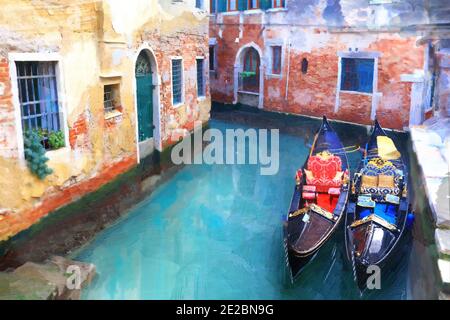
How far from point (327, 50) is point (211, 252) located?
24.4ft

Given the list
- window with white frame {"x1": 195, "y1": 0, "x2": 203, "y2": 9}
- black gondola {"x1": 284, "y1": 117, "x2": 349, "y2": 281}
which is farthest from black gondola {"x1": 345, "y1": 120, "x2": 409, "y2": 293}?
window with white frame {"x1": 195, "y1": 0, "x2": 203, "y2": 9}

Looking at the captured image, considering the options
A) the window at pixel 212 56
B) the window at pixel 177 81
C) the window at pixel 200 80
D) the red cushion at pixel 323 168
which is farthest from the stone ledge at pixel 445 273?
the window at pixel 212 56

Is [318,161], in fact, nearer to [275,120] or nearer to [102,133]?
[102,133]

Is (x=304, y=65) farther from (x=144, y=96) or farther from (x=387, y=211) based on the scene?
(x=387, y=211)

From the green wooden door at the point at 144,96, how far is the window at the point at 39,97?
220cm

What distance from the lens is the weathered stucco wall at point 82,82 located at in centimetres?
463

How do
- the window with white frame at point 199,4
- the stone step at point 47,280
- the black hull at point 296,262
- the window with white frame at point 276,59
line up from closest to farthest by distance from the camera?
the stone step at point 47,280, the black hull at point 296,262, the window with white frame at point 199,4, the window with white frame at point 276,59

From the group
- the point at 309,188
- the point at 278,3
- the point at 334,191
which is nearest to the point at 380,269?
the point at 334,191

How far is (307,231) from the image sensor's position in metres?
5.00

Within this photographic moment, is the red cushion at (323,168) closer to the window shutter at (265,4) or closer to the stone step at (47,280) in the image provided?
the stone step at (47,280)

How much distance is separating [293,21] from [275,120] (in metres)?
2.65

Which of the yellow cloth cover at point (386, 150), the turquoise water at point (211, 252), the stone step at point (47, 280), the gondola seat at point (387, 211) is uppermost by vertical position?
the yellow cloth cover at point (386, 150)

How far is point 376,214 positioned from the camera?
5238mm
